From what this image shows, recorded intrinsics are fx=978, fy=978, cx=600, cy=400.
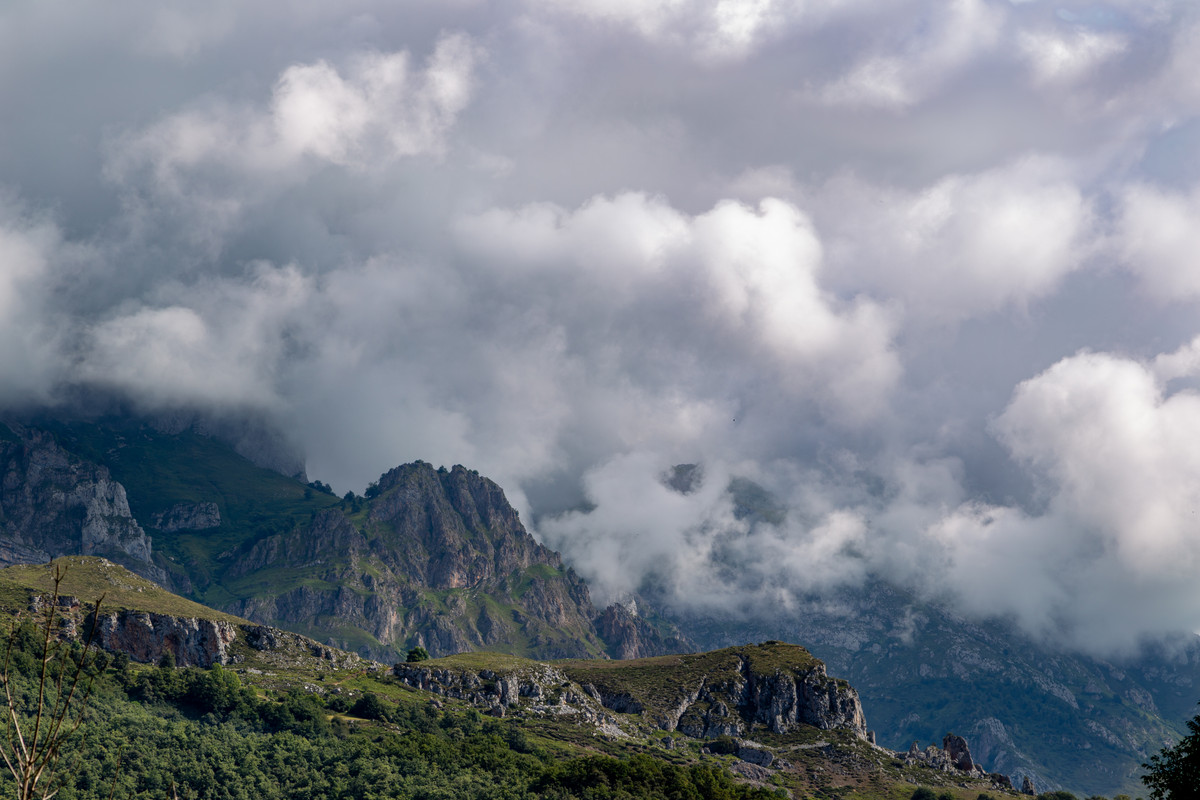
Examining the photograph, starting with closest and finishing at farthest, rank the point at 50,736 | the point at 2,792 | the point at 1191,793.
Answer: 1. the point at 50,736
2. the point at 1191,793
3. the point at 2,792

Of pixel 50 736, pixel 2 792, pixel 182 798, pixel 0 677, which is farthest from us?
pixel 182 798

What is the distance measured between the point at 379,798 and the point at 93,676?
178m

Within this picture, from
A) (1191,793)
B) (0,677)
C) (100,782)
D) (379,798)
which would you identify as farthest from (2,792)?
(1191,793)

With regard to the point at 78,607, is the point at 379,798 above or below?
below

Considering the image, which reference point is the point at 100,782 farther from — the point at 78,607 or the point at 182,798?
the point at 78,607

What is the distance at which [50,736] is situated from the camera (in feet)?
112

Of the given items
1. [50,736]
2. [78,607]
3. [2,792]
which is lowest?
[2,792]

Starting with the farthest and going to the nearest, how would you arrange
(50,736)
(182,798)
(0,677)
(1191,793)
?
(182,798), (1191,793), (0,677), (50,736)

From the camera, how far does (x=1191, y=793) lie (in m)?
102

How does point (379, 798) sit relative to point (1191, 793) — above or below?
below

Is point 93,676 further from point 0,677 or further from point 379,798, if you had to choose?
point 379,798

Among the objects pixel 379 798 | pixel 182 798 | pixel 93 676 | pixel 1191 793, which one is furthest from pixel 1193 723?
pixel 182 798

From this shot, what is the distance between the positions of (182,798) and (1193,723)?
17383cm

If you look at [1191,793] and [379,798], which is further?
[379,798]
